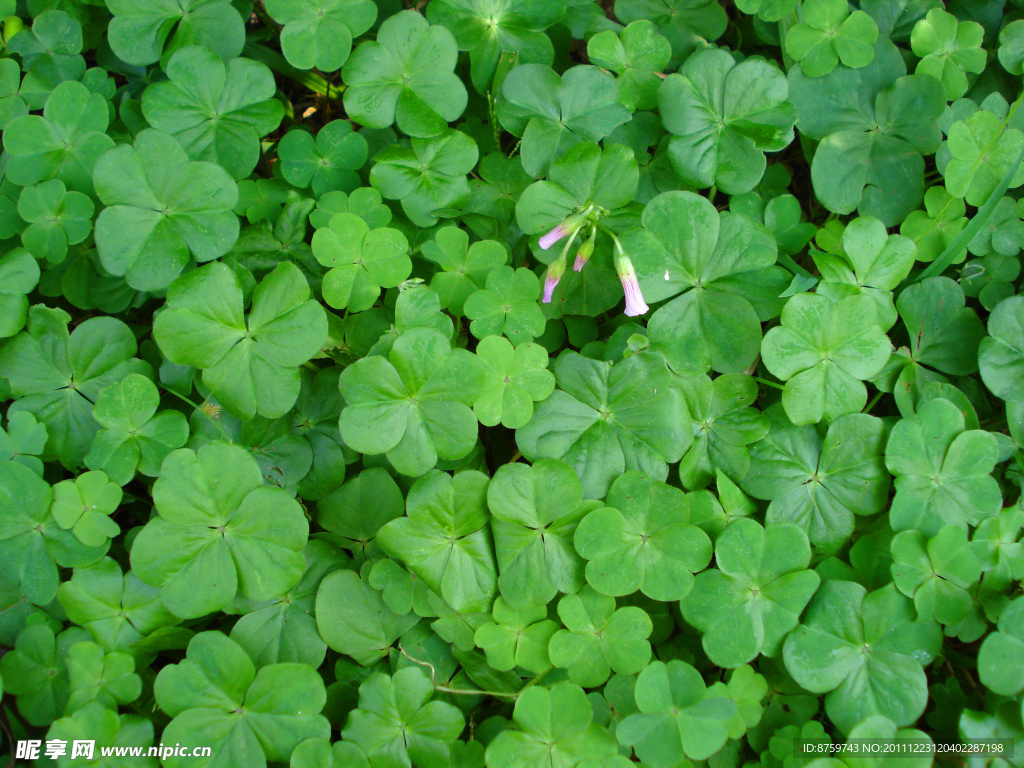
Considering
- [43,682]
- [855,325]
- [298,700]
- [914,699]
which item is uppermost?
[855,325]

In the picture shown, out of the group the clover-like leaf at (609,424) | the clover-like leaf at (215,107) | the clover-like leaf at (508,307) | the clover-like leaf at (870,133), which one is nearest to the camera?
the clover-like leaf at (609,424)

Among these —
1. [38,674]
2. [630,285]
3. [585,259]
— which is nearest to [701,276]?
[630,285]

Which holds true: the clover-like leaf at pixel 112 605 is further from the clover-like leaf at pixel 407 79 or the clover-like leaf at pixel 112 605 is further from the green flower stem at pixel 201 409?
the clover-like leaf at pixel 407 79

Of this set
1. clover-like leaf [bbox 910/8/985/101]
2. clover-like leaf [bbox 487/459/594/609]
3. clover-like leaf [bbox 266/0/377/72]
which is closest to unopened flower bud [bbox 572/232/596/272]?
clover-like leaf [bbox 487/459/594/609]

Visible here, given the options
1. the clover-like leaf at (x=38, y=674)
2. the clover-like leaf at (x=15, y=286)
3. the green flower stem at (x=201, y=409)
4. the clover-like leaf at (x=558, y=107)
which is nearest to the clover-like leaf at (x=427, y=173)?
the clover-like leaf at (x=558, y=107)

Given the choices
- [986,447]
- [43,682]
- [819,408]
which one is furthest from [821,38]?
[43,682]

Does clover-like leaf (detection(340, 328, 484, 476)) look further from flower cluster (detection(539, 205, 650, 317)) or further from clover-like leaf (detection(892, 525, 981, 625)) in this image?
clover-like leaf (detection(892, 525, 981, 625))

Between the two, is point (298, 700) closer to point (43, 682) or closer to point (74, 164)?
point (43, 682)
